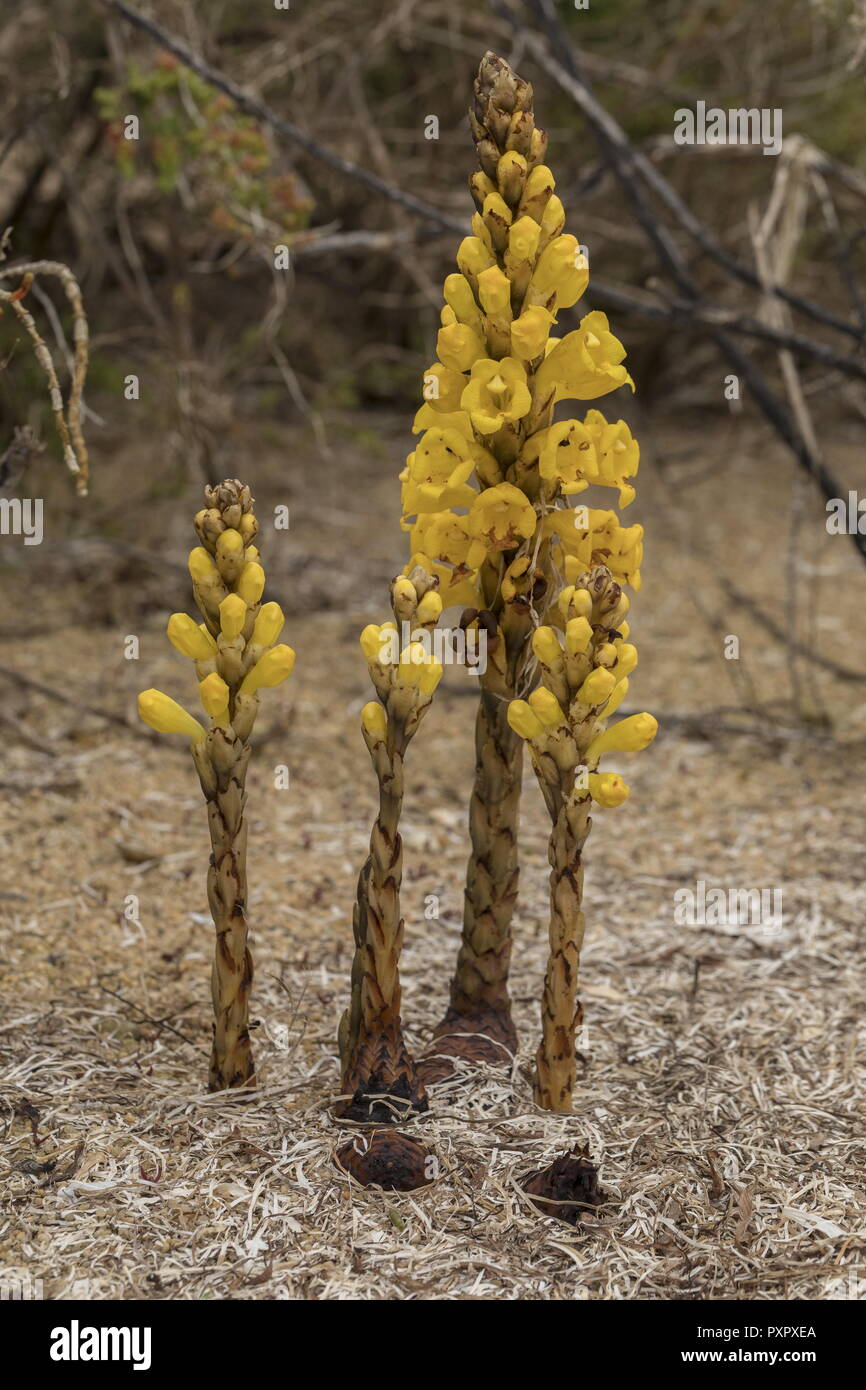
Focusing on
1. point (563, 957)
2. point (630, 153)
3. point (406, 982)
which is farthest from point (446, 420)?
point (630, 153)

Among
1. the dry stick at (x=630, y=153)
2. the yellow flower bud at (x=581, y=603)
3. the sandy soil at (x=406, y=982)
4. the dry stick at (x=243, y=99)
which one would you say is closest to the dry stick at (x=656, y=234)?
the dry stick at (x=630, y=153)

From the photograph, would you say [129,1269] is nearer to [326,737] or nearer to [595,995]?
[595,995]

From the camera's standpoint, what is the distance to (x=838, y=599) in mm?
6023

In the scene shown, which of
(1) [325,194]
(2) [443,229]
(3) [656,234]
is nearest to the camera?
(2) [443,229]

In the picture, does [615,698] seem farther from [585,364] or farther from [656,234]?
[656,234]

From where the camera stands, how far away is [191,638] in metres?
2.25

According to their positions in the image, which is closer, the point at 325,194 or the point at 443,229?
the point at 443,229

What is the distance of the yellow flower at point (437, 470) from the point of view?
2.28m

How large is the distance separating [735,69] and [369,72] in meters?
1.73

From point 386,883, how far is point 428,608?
0.44 meters

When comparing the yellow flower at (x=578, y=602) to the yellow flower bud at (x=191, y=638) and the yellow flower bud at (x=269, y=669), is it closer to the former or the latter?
the yellow flower bud at (x=269, y=669)

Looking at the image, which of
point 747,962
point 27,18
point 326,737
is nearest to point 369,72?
point 27,18

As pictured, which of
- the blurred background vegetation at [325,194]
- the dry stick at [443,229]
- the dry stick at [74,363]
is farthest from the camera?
the blurred background vegetation at [325,194]

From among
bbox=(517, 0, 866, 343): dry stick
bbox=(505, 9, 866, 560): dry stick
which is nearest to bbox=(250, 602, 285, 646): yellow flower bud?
bbox=(505, 9, 866, 560): dry stick
